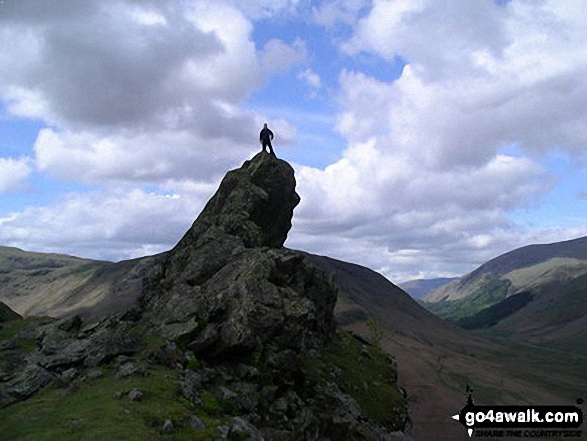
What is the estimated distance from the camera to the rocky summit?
1212 inches

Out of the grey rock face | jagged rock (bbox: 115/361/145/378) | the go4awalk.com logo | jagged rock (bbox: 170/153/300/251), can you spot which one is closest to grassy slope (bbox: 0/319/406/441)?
jagged rock (bbox: 115/361/145/378)

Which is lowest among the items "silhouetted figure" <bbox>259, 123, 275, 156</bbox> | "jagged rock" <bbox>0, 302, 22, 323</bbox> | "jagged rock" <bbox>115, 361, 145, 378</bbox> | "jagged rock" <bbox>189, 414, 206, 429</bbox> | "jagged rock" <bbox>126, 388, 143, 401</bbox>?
"jagged rock" <bbox>189, 414, 206, 429</bbox>

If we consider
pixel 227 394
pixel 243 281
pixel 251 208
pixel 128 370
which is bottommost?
pixel 227 394

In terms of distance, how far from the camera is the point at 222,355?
1576 inches

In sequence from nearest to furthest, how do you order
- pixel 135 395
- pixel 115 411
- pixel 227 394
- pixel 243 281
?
pixel 115 411, pixel 135 395, pixel 227 394, pixel 243 281

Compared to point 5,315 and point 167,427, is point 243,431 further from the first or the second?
point 5,315

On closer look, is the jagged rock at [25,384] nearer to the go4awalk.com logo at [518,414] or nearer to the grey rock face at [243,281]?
the grey rock face at [243,281]

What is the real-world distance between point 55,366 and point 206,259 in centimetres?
2027

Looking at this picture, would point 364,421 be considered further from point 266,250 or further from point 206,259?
point 206,259

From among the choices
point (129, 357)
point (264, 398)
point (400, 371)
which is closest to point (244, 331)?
point (264, 398)

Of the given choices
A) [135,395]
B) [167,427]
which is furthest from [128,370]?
[167,427]

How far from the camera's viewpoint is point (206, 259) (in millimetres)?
54781

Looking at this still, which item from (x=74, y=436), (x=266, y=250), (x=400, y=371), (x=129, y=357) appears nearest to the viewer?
(x=74, y=436)

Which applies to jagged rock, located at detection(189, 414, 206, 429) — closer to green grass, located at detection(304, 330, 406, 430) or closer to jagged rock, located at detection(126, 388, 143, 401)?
jagged rock, located at detection(126, 388, 143, 401)
